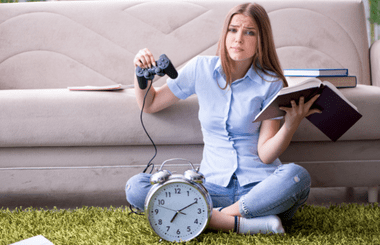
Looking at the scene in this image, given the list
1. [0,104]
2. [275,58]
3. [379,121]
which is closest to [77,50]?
[0,104]

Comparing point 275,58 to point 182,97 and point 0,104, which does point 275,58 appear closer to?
point 182,97

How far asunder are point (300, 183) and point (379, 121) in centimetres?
54

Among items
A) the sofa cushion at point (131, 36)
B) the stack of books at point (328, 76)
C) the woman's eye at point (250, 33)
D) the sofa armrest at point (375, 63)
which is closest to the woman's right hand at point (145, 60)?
the woman's eye at point (250, 33)

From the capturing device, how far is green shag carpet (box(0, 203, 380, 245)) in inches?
39.2

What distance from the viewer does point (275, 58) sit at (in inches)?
46.4

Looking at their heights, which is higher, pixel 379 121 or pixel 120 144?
pixel 379 121

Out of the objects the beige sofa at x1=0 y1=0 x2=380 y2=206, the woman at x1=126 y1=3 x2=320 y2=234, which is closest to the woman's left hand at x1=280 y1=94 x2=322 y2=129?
the woman at x1=126 y1=3 x2=320 y2=234

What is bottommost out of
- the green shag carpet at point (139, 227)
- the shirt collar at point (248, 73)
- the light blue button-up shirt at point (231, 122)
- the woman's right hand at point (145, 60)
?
the green shag carpet at point (139, 227)

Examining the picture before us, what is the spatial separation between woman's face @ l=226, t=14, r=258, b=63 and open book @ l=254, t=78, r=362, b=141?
226 millimetres

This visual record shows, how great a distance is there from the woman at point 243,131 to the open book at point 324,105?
0.17 feet

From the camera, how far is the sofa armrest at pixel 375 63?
183 centimetres

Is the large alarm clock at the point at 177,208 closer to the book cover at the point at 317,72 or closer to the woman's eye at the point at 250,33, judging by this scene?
the woman's eye at the point at 250,33

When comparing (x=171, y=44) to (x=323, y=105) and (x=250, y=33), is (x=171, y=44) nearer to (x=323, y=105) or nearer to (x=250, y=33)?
(x=250, y=33)

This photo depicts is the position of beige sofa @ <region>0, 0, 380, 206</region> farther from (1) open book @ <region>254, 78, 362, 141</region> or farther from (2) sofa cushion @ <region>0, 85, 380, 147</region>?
(1) open book @ <region>254, 78, 362, 141</region>
